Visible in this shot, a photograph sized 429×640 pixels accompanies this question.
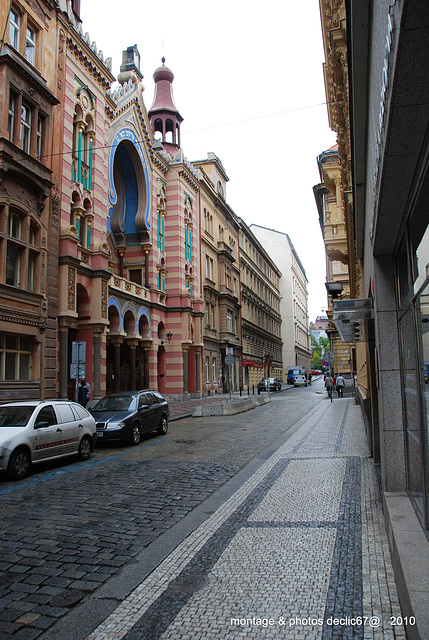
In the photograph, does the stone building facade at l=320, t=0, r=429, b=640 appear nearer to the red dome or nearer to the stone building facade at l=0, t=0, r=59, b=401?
the stone building facade at l=0, t=0, r=59, b=401

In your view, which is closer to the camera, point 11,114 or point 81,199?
point 11,114

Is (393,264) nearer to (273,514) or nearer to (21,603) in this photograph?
(273,514)

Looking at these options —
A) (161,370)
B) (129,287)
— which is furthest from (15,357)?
(161,370)

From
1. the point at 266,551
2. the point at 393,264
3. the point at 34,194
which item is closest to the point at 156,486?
the point at 266,551

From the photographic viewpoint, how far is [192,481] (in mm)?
8891

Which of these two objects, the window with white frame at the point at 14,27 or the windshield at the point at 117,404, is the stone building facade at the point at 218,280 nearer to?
the window with white frame at the point at 14,27

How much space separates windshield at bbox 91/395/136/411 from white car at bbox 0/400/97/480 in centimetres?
267

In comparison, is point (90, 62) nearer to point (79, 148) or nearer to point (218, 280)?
point (79, 148)

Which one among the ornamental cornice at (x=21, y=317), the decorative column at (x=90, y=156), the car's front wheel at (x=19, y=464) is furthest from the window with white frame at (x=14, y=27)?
the car's front wheel at (x=19, y=464)

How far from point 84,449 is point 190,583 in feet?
25.5

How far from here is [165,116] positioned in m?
41.3

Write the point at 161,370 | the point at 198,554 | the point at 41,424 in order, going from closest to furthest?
1. the point at 198,554
2. the point at 41,424
3. the point at 161,370

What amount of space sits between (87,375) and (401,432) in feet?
62.7

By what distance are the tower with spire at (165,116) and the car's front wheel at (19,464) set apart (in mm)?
35393
